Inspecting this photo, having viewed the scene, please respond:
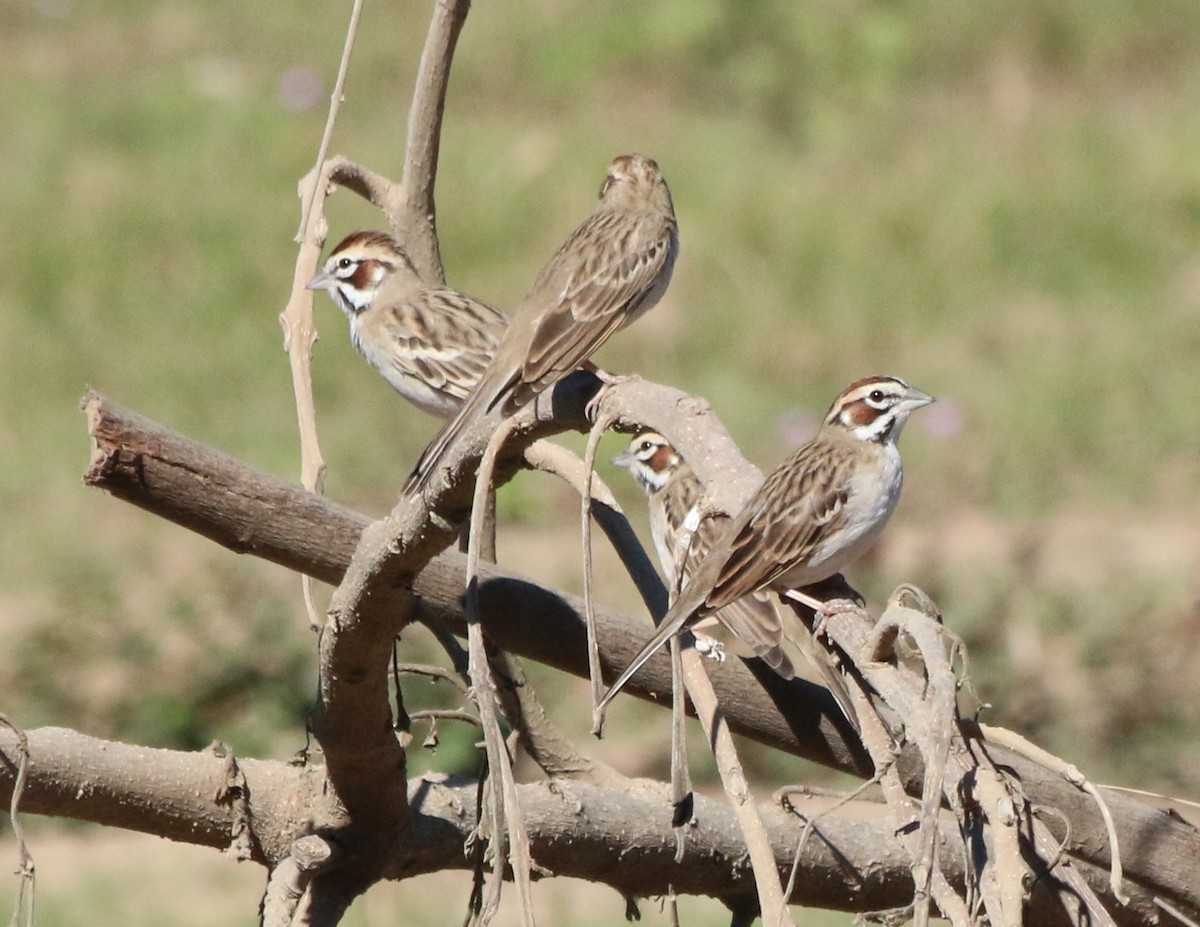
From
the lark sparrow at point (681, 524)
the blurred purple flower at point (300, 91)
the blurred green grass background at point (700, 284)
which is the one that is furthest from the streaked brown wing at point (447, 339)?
the blurred purple flower at point (300, 91)

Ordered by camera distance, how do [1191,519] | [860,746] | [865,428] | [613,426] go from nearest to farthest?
[613,426], [860,746], [865,428], [1191,519]

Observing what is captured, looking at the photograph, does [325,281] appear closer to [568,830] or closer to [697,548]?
[697,548]

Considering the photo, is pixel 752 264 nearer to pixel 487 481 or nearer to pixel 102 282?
pixel 102 282

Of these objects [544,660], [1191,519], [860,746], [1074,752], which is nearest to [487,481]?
[544,660]

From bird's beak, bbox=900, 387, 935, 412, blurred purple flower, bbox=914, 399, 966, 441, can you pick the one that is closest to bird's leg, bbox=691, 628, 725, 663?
bird's beak, bbox=900, 387, 935, 412

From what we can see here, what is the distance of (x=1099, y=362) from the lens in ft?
34.2

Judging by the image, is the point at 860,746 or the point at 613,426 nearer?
the point at 613,426

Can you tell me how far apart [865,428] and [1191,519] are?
4719 mm

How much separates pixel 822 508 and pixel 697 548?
0.59 metres

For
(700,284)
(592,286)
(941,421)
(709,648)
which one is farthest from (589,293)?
(700,284)

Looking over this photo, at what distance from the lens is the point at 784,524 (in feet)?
14.5

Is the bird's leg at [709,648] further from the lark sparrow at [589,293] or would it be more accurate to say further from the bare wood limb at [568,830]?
the lark sparrow at [589,293]

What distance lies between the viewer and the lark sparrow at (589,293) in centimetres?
461

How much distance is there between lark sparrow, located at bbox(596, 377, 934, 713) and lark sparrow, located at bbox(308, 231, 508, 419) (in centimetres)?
104
